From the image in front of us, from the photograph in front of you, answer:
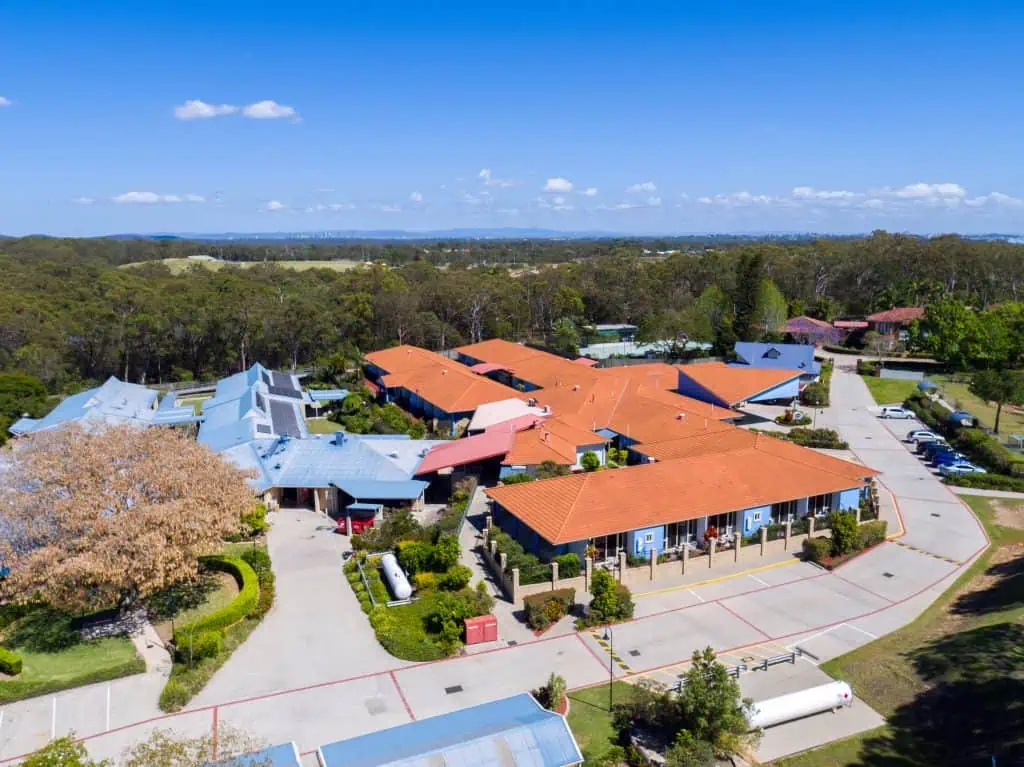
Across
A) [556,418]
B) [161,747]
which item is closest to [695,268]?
[556,418]

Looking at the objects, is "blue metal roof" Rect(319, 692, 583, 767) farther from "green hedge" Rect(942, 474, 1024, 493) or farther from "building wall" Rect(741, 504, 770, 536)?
"green hedge" Rect(942, 474, 1024, 493)

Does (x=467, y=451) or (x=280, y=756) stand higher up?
(x=467, y=451)

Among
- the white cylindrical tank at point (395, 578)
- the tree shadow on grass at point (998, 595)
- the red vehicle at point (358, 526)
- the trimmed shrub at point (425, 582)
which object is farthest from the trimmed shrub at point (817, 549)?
the red vehicle at point (358, 526)

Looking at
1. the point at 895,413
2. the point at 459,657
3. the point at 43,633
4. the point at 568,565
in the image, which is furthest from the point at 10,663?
the point at 895,413

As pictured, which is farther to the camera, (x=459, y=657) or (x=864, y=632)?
(x=864, y=632)

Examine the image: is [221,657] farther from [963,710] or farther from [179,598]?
[963,710]

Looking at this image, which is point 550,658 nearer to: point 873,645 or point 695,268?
point 873,645
